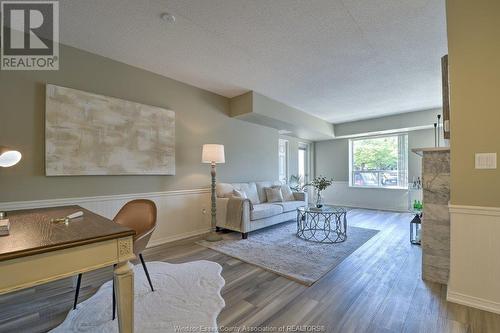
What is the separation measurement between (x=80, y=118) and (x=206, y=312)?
2.65m

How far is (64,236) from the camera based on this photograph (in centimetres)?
114

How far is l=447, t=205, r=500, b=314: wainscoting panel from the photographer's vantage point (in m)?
1.75

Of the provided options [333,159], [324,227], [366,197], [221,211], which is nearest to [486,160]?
[324,227]

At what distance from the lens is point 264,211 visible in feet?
12.9

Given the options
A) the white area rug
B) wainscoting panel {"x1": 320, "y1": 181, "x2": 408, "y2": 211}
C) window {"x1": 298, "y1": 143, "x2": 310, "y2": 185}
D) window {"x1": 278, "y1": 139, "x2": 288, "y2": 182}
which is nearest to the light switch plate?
the white area rug

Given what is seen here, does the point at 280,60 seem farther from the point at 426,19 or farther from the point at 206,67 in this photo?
the point at 426,19

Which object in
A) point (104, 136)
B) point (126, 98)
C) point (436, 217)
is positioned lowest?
point (436, 217)

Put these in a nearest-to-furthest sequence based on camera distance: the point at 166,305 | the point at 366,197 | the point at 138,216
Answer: the point at 166,305 → the point at 138,216 → the point at 366,197

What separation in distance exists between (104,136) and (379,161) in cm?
673

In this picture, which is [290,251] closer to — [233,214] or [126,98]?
[233,214]

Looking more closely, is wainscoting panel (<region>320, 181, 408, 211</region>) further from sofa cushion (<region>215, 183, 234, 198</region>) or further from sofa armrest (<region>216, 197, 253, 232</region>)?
sofa armrest (<region>216, 197, 253, 232</region>)

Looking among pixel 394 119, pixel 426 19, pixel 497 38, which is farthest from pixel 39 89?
pixel 394 119

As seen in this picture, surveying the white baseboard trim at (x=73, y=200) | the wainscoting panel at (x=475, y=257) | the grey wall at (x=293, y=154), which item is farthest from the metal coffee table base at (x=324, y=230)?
the grey wall at (x=293, y=154)

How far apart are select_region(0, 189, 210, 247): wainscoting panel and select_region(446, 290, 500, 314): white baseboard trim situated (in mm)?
3316
